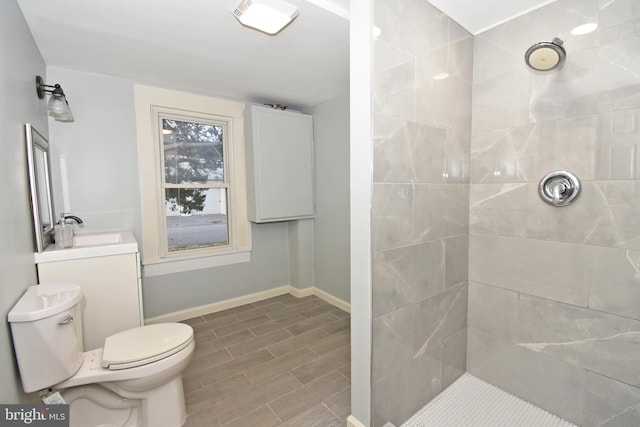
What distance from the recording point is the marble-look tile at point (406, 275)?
55.2 inches

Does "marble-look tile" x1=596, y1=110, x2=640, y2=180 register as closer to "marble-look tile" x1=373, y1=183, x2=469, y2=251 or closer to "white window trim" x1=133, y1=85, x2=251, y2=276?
"marble-look tile" x1=373, y1=183, x2=469, y2=251

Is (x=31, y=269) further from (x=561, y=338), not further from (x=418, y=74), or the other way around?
(x=561, y=338)

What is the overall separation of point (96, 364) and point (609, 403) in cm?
266

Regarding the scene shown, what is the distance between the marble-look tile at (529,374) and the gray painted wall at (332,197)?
4.63 feet

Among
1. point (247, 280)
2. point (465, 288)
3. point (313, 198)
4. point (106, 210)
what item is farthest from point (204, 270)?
point (465, 288)

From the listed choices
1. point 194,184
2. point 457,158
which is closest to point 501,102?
point 457,158

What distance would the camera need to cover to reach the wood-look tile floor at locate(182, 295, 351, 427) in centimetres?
169

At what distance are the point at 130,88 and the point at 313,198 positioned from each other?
2.11m

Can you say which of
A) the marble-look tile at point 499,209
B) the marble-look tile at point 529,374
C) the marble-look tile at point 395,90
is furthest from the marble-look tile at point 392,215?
the marble-look tile at point 529,374

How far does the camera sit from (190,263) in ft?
9.62

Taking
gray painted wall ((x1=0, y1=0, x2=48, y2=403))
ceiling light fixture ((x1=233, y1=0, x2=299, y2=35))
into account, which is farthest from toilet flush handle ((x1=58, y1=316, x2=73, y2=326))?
ceiling light fixture ((x1=233, y1=0, x2=299, y2=35))

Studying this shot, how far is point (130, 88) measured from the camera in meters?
2.53

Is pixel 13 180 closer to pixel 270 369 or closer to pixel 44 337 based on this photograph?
pixel 44 337

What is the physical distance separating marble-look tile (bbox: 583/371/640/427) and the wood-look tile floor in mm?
1315
